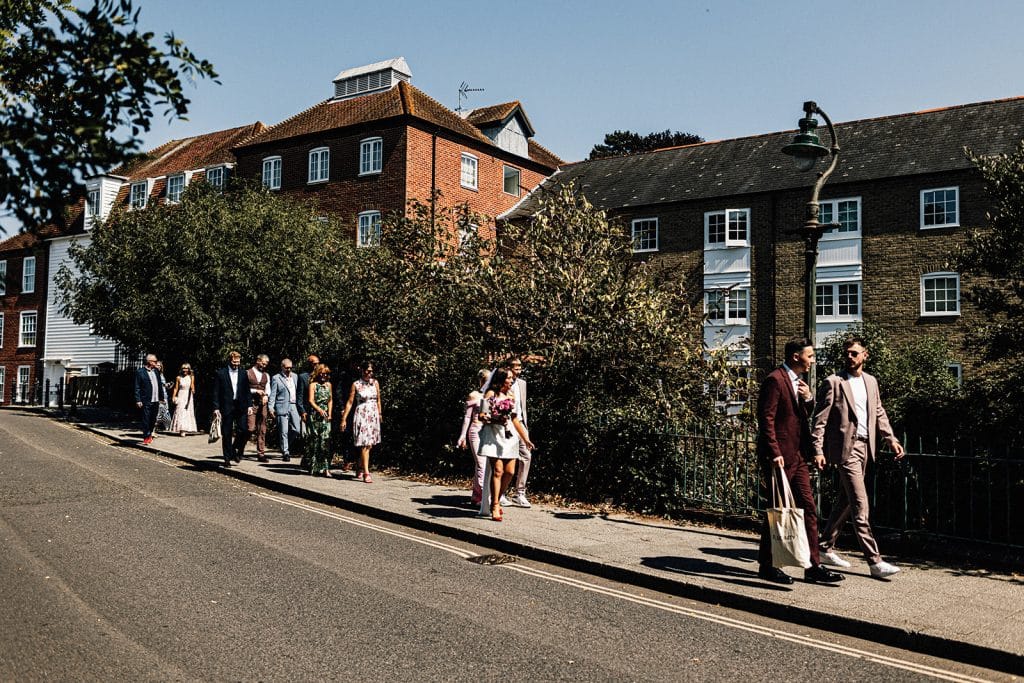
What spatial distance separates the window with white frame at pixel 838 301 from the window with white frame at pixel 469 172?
566 inches

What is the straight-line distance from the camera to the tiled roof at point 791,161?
2944 centimetres

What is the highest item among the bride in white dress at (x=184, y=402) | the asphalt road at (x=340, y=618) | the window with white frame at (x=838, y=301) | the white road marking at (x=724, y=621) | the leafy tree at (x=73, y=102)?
the window with white frame at (x=838, y=301)

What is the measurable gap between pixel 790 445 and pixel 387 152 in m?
27.4

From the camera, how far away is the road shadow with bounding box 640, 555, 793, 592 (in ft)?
22.9

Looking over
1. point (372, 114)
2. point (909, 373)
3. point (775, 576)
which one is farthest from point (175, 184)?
point (775, 576)

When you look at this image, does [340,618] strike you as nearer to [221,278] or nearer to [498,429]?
[498,429]

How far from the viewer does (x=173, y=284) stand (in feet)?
68.2

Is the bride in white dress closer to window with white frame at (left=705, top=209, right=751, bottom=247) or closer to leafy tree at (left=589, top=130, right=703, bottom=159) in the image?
window with white frame at (left=705, top=209, right=751, bottom=247)

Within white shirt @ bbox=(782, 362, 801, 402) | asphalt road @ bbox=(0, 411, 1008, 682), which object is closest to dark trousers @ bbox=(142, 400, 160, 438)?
asphalt road @ bbox=(0, 411, 1008, 682)

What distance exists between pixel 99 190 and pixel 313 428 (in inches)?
1431

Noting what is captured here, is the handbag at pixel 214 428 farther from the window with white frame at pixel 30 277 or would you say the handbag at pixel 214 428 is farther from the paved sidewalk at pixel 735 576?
the window with white frame at pixel 30 277

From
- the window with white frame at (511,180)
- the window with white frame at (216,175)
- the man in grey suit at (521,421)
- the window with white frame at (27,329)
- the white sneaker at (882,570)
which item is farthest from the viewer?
the window with white frame at (27,329)

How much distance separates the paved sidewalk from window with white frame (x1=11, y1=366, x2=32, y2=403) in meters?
41.3

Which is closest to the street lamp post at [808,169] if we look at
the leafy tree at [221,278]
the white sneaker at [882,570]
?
the white sneaker at [882,570]
